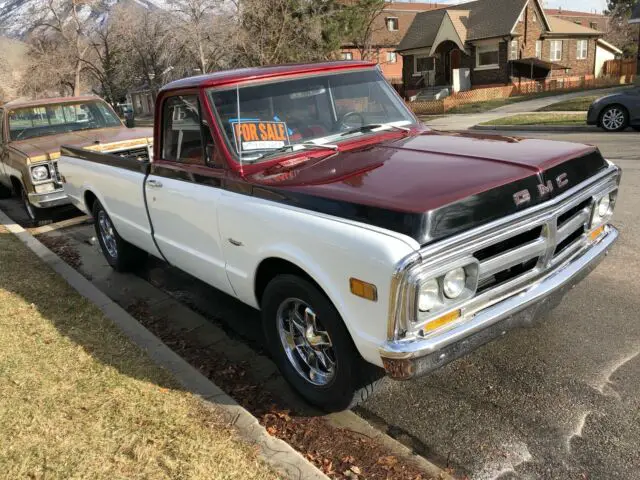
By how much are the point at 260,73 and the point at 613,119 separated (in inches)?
506

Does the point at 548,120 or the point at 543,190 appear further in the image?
the point at 548,120

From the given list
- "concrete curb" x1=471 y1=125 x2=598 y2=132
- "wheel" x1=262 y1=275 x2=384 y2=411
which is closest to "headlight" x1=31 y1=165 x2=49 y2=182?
"wheel" x1=262 y1=275 x2=384 y2=411

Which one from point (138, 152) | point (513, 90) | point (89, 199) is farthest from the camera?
point (513, 90)

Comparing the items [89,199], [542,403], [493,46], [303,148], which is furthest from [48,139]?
[493,46]

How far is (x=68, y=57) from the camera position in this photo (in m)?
42.9

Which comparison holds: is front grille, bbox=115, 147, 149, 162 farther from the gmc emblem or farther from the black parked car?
the black parked car

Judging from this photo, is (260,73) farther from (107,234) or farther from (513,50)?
(513,50)

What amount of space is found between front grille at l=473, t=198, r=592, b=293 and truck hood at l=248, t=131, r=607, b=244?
0.15 meters

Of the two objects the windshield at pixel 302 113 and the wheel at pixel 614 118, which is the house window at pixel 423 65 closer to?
the wheel at pixel 614 118

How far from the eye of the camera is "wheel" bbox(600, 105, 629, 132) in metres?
13.9

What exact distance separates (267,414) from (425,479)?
1079 millimetres

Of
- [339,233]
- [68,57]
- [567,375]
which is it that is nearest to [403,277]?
[339,233]

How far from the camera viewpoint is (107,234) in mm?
6328

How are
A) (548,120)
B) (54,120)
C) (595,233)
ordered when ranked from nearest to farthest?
(595,233), (54,120), (548,120)
